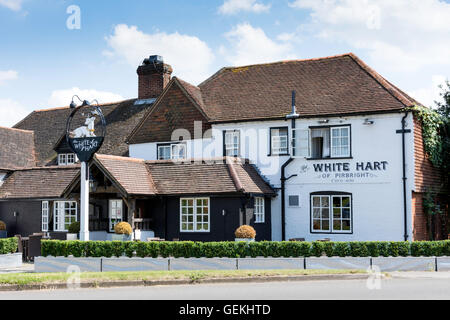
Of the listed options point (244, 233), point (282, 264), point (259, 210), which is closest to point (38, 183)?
point (259, 210)

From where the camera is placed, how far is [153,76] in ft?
112

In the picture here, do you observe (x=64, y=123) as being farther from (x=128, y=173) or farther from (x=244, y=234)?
(x=244, y=234)

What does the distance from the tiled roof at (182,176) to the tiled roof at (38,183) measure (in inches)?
159

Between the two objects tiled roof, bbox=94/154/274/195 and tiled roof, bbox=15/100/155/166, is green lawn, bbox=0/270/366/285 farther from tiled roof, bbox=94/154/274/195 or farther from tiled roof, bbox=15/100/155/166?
tiled roof, bbox=15/100/155/166

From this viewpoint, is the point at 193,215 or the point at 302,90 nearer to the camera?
the point at 193,215

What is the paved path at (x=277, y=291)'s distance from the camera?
12641 mm

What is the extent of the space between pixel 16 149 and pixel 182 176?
13104mm

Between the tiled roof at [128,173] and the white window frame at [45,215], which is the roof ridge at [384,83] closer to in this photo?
the tiled roof at [128,173]

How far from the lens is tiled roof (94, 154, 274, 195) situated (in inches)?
936

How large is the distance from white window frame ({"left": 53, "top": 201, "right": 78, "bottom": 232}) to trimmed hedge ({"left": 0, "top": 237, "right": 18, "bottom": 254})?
4.54 m

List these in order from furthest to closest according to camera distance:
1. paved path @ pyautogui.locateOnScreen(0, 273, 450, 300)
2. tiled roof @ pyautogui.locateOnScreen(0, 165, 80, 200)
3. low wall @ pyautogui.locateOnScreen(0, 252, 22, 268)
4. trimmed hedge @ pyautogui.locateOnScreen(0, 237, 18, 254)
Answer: tiled roof @ pyautogui.locateOnScreen(0, 165, 80, 200) < trimmed hedge @ pyautogui.locateOnScreen(0, 237, 18, 254) < low wall @ pyautogui.locateOnScreen(0, 252, 22, 268) < paved path @ pyautogui.locateOnScreen(0, 273, 450, 300)

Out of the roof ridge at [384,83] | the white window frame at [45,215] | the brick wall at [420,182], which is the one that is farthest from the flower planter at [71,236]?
the roof ridge at [384,83]

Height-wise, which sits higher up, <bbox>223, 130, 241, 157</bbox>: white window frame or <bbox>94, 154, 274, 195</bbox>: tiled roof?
<bbox>223, 130, 241, 157</bbox>: white window frame

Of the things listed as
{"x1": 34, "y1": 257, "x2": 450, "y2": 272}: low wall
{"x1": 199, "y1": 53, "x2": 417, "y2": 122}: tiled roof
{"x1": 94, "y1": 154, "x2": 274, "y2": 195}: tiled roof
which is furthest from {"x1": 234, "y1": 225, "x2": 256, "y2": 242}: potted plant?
{"x1": 199, "y1": 53, "x2": 417, "y2": 122}: tiled roof
